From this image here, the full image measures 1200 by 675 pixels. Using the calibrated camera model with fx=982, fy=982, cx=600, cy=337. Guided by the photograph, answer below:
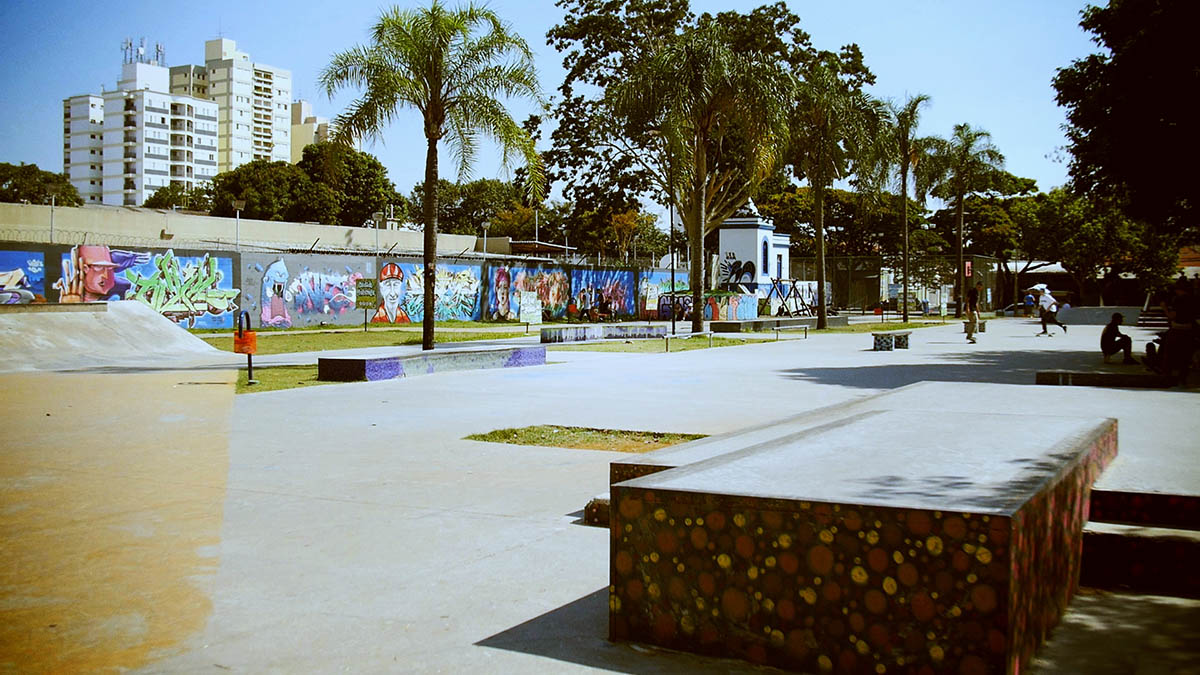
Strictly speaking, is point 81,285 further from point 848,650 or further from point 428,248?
point 848,650

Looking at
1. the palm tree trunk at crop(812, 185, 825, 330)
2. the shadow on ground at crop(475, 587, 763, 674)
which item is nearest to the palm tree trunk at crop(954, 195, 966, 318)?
the palm tree trunk at crop(812, 185, 825, 330)

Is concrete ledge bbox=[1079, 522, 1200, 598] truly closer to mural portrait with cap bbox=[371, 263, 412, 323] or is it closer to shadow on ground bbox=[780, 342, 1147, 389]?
shadow on ground bbox=[780, 342, 1147, 389]

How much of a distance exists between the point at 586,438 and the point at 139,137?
149277mm

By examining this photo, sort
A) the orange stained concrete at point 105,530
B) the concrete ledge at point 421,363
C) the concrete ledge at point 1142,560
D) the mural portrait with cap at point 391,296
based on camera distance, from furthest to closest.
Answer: the mural portrait with cap at point 391,296
the concrete ledge at point 421,363
the concrete ledge at point 1142,560
the orange stained concrete at point 105,530

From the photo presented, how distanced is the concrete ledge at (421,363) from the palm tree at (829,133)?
19.2 meters

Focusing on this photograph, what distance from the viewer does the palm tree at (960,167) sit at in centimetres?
4838

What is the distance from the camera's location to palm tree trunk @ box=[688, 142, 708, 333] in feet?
101

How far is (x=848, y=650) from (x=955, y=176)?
51.9 meters

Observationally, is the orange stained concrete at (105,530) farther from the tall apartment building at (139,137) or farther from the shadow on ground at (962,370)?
the tall apartment building at (139,137)

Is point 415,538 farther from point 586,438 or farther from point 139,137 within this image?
point 139,137

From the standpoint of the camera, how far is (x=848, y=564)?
3.39 meters

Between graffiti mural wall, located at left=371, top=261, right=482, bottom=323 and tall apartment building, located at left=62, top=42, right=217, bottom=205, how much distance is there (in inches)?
4481

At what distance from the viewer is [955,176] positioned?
51250mm

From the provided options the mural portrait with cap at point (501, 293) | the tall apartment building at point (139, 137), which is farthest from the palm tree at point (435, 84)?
the tall apartment building at point (139, 137)
